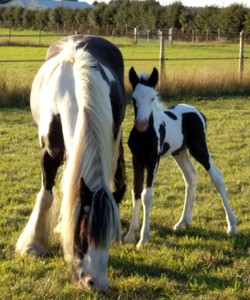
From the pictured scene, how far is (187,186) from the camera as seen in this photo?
4.84m

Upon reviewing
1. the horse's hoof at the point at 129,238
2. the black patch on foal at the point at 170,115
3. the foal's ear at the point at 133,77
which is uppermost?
the foal's ear at the point at 133,77

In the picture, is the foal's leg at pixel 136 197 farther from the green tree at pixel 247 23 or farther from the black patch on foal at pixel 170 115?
the green tree at pixel 247 23

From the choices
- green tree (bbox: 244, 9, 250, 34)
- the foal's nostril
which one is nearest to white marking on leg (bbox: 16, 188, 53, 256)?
the foal's nostril

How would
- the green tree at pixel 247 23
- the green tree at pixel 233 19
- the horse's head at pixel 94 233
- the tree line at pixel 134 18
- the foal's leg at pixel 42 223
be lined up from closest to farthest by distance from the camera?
1. the horse's head at pixel 94 233
2. the foal's leg at pixel 42 223
3. the green tree at pixel 247 23
4. the green tree at pixel 233 19
5. the tree line at pixel 134 18

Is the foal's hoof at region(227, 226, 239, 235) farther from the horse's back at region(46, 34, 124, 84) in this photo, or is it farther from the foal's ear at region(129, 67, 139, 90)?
the horse's back at region(46, 34, 124, 84)

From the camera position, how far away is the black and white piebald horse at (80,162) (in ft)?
9.72

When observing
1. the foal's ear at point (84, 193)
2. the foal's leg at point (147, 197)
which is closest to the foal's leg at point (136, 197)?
the foal's leg at point (147, 197)

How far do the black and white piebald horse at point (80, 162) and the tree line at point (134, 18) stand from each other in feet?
127

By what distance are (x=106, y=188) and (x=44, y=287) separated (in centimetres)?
83

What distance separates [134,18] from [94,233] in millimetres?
51273

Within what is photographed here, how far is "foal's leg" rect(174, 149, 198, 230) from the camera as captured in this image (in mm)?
4624

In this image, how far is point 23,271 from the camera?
11.8 feet

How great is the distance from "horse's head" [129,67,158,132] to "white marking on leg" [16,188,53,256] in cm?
93

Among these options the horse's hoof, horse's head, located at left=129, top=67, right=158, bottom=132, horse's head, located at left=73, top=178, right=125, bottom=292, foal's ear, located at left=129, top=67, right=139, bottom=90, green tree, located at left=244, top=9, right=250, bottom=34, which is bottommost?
the horse's hoof
